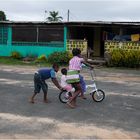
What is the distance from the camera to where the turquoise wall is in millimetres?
25591

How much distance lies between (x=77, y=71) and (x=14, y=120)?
2.30 meters

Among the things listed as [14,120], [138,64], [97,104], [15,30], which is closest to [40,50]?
[15,30]

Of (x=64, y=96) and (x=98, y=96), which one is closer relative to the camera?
(x=64, y=96)

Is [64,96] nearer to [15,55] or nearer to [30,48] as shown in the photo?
[15,55]

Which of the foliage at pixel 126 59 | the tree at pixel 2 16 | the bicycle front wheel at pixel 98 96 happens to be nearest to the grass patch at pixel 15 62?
the foliage at pixel 126 59

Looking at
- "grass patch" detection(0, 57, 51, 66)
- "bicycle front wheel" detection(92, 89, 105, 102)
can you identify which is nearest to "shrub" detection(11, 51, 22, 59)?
"grass patch" detection(0, 57, 51, 66)

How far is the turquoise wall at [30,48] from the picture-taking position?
2559 centimetres

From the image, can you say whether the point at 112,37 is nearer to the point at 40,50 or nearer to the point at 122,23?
the point at 122,23

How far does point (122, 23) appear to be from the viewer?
24062 mm

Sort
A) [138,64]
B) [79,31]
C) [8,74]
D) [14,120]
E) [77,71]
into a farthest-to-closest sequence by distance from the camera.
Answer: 1. [79,31]
2. [138,64]
3. [8,74]
4. [77,71]
5. [14,120]

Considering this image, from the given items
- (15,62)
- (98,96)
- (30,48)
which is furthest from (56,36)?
(98,96)

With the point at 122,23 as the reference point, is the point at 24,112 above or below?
below

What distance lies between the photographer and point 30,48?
26.4 metres

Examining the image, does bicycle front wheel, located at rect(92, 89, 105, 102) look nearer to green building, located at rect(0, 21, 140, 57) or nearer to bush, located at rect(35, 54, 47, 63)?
green building, located at rect(0, 21, 140, 57)
